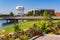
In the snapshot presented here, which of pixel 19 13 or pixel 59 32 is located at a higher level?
pixel 59 32

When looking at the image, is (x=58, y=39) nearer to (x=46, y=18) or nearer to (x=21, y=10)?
(x=46, y=18)

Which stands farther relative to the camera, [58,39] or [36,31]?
[36,31]

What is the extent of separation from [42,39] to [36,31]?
216cm

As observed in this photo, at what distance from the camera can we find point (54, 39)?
49.6 feet

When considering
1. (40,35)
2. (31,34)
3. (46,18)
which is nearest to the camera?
(31,34)

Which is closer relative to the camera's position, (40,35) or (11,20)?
(40,35)

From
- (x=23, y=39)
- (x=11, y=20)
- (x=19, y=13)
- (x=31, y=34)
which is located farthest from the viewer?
(x=19, y=13)

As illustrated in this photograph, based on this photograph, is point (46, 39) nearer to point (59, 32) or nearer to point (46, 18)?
point (59, 32)

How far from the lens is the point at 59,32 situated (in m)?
18.9

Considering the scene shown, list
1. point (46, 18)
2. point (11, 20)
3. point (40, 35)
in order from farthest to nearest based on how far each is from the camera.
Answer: point (11, 20)
point (46, 18)
point (40, 35)

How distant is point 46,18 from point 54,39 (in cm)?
1842

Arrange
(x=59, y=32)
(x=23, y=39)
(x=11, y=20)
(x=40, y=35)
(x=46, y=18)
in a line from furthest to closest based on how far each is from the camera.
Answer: (x=11, y=20)
(x=46, y=18)
(x=59, y=32)
(x=40, y=35)
(x=23, y=39)

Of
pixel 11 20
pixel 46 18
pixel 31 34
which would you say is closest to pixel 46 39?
pixel 31 34

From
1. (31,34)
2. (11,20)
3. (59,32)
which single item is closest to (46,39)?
(31,34)
